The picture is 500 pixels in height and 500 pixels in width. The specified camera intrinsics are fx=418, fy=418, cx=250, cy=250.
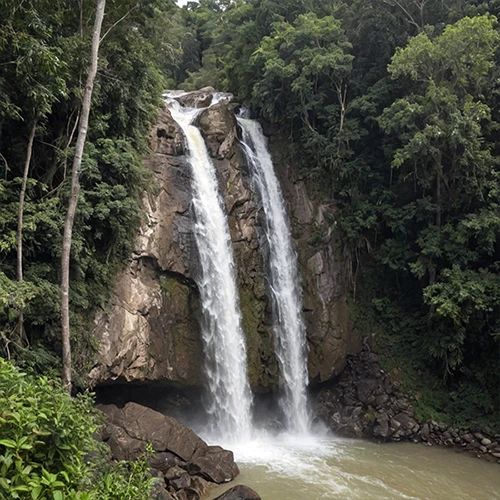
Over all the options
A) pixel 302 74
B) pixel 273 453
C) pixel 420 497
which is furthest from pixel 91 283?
pixel 302 74

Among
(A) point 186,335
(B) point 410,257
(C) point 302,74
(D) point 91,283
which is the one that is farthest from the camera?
(C) point 302,74

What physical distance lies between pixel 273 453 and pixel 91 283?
6414 mm

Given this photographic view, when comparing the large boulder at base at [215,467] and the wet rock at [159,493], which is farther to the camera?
the large boulder at base at [215,467]

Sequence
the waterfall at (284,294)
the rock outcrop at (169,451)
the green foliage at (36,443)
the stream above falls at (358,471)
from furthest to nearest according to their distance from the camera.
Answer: the waterfall at (284,294)
the stream above falls at (358,471)
the rock outcrop at (169,451)
the green foliage at (36,443)

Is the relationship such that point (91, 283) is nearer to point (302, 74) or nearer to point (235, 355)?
point (235, 355)

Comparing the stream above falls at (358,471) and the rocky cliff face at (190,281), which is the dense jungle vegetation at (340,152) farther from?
the stream above falls at (358,471)

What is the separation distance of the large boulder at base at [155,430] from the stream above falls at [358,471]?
3.73 feet

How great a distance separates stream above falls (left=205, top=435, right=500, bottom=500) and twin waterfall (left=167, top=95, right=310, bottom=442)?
106 centimetres

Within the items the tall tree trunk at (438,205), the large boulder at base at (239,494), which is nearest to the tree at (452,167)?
the tall tree trunk at (438,205)

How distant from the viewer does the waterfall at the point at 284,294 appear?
13261 mm

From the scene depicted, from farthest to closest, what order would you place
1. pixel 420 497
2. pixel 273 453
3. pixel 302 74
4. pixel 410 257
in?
1. pixel 302 74
2. pixel 410 257
3. pixel 273 453
4. pixel 420 497

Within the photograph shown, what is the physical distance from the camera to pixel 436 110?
1330cm

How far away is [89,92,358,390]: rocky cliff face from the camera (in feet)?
34.9

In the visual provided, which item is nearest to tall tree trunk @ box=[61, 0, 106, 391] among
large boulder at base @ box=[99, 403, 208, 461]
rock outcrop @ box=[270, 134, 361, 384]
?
large boulder at base @ box=[99, 403, 208, 461]
